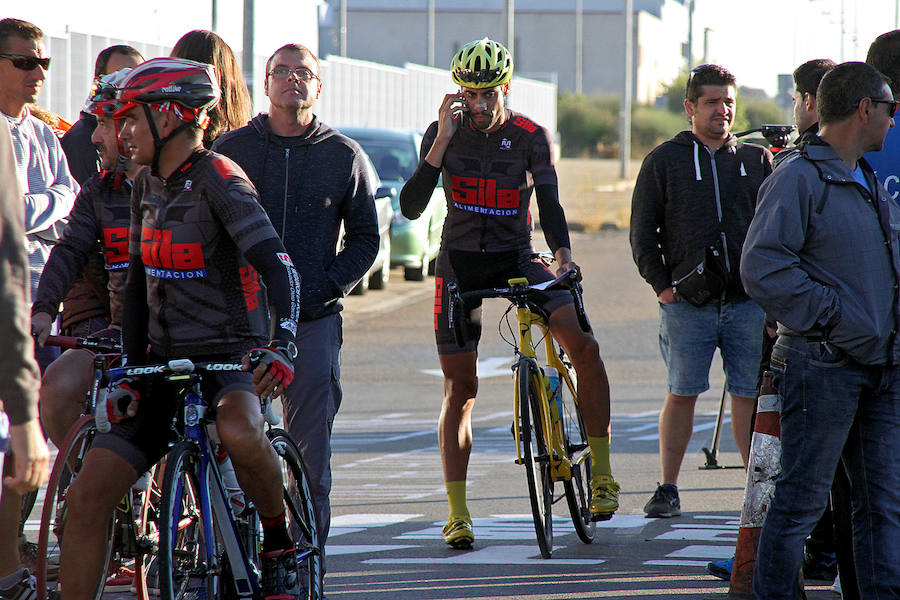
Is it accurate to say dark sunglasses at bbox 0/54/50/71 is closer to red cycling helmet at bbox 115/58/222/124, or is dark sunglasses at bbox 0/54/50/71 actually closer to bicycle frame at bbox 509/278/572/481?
red cycling helmet at bbox 115/58/222/124

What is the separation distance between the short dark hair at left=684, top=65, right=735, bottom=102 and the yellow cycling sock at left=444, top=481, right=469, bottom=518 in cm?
247

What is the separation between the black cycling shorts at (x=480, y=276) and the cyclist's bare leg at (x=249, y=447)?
96.7 inches

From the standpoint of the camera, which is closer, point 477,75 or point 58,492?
point 58,492

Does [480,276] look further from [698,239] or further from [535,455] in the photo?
[698,239]

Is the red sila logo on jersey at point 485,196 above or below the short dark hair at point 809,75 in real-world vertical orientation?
below

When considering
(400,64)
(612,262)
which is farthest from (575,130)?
(612,262)

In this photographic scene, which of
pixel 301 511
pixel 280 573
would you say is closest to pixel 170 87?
pixel 301 511

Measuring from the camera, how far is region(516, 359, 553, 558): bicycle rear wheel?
23.5 ft

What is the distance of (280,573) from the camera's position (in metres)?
5.32

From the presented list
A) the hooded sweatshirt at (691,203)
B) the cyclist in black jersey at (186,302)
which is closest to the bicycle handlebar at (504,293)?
the hooded sweatshirt at (691,203)

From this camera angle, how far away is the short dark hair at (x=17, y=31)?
6625 mm

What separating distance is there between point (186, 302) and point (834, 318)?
2.21 metres

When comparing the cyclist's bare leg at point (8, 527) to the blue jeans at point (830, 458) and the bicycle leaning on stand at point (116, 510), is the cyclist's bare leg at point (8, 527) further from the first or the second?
the blue jeans at point (830, 458)

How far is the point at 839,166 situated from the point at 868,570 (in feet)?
4.69
